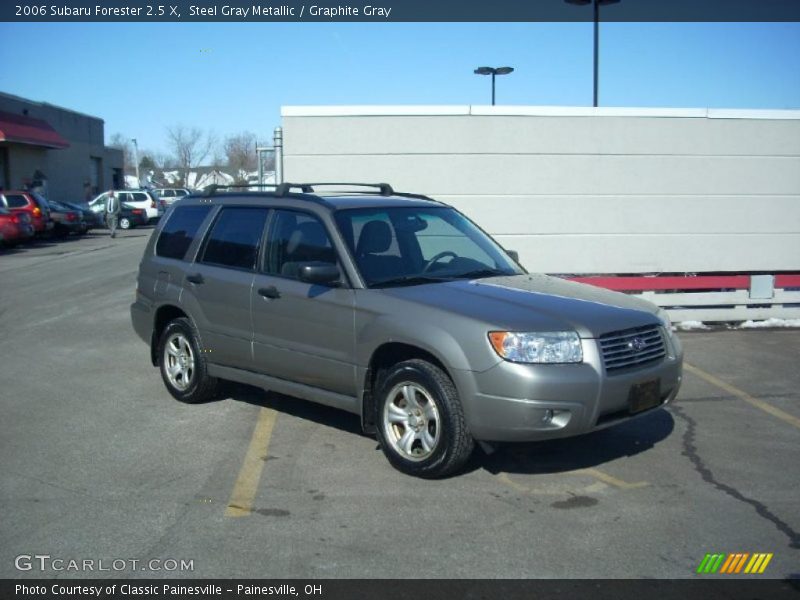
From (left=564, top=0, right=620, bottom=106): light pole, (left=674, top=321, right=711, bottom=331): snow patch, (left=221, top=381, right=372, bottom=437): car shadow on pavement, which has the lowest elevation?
(left=221, top=381, right=372, bottom=437): car shadow on pavement

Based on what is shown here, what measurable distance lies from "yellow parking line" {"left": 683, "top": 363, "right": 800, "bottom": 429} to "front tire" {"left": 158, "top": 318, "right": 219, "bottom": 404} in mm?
4736

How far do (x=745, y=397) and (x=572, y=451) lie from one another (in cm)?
254

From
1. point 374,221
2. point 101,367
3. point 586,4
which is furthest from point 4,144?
point 374,221

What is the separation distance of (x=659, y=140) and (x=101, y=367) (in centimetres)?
831

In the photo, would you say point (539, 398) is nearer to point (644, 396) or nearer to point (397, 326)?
point (644, 396)

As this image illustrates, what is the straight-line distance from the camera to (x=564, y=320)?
16.5 feet

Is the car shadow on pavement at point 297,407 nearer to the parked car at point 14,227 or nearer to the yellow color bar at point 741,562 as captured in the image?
the yellow color bar at point 741,562

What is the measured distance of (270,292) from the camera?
6.20m

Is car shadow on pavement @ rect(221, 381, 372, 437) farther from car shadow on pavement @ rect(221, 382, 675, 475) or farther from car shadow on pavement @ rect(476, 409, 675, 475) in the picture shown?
car shadow on pavement @ rect(476, 409, 675, 475)

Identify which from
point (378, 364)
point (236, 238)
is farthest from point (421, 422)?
point (236, 238)

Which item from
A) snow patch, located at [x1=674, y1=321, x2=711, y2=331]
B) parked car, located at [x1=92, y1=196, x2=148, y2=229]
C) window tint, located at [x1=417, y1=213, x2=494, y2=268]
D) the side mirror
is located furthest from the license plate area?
parked car, located at [x1=92, y1=196, x2=148, y2=229]

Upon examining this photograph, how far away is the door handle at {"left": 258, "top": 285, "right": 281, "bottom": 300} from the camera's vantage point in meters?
6.16

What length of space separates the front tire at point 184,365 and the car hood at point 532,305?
223 cm

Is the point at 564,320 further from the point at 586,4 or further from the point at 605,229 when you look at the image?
the point at 586,4
